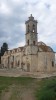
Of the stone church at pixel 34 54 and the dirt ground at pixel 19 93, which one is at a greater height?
the stone church at pixel 34 54

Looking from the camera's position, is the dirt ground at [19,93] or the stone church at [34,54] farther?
the stone church at [34,54]

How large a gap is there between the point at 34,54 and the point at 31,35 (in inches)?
190

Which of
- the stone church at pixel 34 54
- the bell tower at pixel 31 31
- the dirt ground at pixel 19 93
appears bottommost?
the dirt ground at pixel 19 93

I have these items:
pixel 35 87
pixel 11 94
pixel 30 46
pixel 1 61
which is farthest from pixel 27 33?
pixel 11 94

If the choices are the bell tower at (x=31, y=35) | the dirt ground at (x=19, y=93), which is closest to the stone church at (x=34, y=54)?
the bell tower at (x=31, y=35)

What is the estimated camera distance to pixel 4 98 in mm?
32156

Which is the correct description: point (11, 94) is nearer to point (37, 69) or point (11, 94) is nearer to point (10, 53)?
point (37, 69)

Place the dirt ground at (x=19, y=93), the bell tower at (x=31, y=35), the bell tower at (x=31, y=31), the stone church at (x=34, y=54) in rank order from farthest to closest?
the bell tower at (x=31, y=31) → the bell tower at (x=31, y=35) → the stone church at (x=34, y=54) → the dirt ground at (x=19, y=93)

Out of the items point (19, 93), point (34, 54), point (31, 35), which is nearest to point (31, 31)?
point (31, 35)

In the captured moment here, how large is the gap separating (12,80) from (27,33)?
68.7ft

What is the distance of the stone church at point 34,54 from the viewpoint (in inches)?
2350

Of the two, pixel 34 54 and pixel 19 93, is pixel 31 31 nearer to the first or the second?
pixel 34 54

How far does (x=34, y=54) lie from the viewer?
60.0m

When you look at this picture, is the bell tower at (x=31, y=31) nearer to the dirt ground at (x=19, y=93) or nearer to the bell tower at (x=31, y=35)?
the bell tower at (x=31, y=35)
